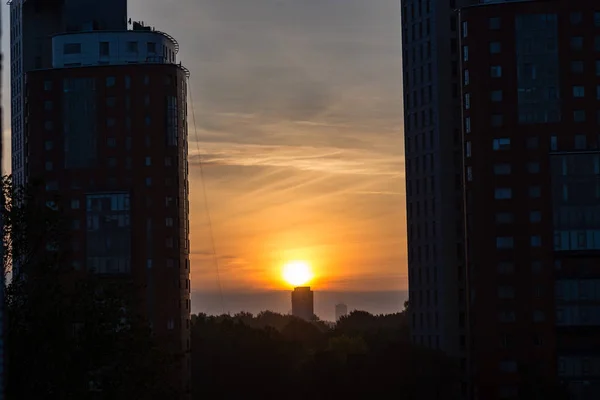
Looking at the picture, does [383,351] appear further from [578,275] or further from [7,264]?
[7,264]

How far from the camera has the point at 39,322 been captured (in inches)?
2143

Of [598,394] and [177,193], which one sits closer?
[598,394]

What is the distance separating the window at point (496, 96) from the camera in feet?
464

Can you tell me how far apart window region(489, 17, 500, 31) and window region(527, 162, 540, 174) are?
1589 cm

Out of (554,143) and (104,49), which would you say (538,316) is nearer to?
(554,143)

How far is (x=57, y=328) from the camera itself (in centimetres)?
5472

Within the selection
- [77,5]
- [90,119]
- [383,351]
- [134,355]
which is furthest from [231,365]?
[134,355]

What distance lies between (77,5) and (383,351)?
58358 mm

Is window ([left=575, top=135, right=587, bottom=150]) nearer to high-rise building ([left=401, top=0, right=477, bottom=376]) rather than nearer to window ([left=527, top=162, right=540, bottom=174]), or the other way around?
window ([left=527, top=162, right=540, bottom=174])

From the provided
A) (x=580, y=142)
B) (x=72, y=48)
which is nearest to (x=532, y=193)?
(x=580, y=142)

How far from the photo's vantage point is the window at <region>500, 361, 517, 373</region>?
133750 mm

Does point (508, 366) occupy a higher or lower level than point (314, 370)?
higher

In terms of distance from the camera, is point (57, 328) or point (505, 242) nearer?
point (57, 328)

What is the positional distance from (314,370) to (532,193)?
127 feet
